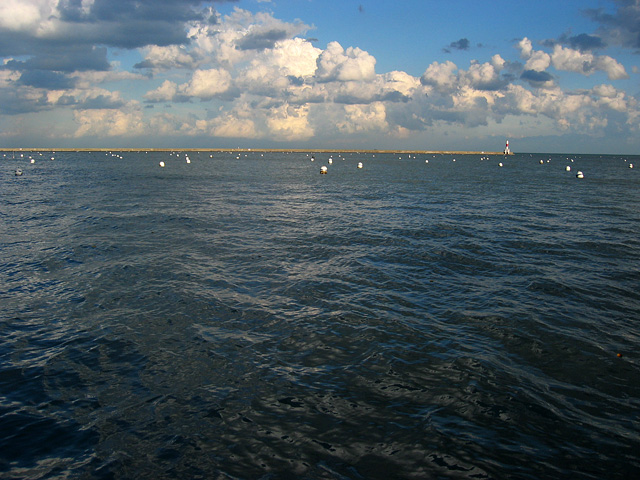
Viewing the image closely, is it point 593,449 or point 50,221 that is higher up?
point 50,221

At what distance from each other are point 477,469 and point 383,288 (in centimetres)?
897

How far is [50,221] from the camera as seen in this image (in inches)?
1094

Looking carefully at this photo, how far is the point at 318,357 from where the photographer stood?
1038 cm

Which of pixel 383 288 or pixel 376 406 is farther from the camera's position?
pixel 383 288

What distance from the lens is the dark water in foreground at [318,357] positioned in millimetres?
7016

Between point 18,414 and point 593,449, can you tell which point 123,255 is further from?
point 593,449

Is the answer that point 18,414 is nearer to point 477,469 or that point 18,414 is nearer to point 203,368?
point 203,368

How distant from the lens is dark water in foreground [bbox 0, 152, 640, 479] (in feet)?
23.0

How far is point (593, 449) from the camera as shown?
7.19m

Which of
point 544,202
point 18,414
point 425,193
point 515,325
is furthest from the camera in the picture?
point 425,193

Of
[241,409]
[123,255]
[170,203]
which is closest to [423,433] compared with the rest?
[241,409]

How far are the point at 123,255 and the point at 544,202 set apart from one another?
39.6 meters

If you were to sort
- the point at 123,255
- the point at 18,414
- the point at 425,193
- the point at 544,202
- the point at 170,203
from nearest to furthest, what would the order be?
the point at 18,414, the point at 123,255, the point at 170,203, the point at 544,202, the point at 425,193

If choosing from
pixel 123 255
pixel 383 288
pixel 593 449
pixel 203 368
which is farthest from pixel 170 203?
pixel 593 449
